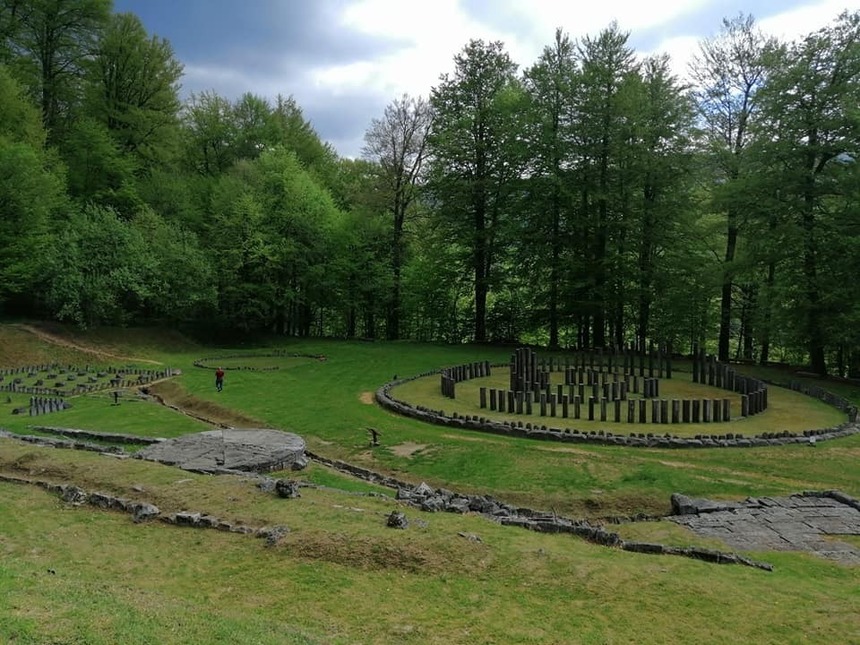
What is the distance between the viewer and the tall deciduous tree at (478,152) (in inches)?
1678

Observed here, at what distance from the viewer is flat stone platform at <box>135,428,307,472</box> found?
48.1 feet

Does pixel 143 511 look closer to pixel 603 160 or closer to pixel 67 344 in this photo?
pixel 67 344

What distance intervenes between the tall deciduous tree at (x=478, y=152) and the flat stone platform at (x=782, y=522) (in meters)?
31.5

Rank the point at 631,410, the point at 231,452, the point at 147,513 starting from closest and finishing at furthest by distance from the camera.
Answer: the point at 147,513 < the point at 231,452 < the point at 631,410

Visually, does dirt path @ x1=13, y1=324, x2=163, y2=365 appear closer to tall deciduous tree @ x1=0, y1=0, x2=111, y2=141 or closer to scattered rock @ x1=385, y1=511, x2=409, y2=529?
tall deciduous tree @ x1=0, y1=0, x2=111, y2=141

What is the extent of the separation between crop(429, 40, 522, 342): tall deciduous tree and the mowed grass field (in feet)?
92.7

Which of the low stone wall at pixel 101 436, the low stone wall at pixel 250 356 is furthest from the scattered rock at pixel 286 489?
the low stone wall at pixel 250 356

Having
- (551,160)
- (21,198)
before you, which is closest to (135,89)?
(21,198)

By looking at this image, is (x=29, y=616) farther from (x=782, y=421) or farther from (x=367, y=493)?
(x=782, y=421)

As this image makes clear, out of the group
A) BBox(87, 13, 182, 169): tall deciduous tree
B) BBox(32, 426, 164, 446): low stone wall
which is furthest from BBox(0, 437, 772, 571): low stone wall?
BBox(87, 13, 182, 169): tall deciduous tree

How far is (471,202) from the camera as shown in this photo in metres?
43.5

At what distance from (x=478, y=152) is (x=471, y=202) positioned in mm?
3791

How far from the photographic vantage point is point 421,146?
46531mm

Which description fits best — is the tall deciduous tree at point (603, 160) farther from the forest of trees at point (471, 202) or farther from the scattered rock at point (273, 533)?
the scattered rock at point (273, 533)
